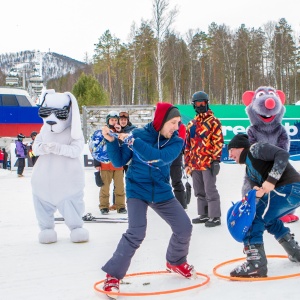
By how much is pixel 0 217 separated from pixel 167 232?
9.07ft

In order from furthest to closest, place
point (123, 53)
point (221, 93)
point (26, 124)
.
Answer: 1. point (123, 53)
2. point (221, 93)
3. point (26, 124)

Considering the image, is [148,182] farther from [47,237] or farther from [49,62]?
[49,62]

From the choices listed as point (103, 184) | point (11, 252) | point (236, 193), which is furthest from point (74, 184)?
point (236, 193)

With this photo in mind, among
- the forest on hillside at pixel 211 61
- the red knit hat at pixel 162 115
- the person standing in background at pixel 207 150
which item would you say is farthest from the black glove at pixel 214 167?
the forest on hillside at pixel 211 61

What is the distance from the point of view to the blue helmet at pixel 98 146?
21.5 ft

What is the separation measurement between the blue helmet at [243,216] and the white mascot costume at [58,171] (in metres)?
2.11

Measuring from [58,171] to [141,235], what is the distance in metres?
2.13

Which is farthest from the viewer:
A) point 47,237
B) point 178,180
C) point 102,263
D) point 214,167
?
point 178,180

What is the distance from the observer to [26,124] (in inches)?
1080

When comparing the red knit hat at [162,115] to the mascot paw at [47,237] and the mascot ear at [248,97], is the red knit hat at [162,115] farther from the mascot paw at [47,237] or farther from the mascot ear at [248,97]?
the mascot ear at [248,97]

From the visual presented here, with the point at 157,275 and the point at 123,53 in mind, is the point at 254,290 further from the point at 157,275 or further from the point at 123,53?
the point at 123,53

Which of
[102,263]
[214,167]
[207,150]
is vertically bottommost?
[102,263]

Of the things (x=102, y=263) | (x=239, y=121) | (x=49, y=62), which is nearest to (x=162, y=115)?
(x=102, y=263)

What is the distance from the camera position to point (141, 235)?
361 cm
